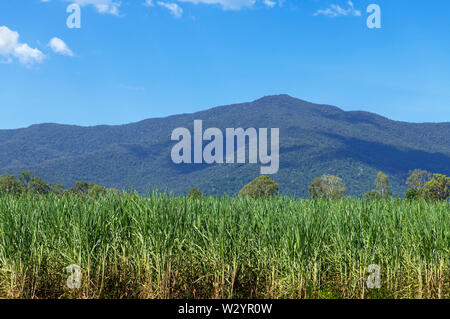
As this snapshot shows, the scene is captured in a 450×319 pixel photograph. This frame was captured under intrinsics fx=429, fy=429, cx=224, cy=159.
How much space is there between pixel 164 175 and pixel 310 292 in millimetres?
111652

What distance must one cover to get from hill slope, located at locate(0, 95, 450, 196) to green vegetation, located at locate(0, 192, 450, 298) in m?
70.5

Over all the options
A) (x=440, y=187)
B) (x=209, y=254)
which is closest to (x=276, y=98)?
(x=440, y=187)

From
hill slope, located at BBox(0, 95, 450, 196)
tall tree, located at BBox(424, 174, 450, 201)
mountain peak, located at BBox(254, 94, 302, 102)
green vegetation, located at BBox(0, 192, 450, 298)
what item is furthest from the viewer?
mountain peak, located at BBox(254, 94, 302, 102)

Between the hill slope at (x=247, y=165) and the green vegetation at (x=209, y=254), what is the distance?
70550 millimetres

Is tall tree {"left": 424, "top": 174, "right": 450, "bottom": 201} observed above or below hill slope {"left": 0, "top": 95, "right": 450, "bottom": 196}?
below

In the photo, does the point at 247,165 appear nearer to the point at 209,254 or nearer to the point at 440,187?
the point at 440,187

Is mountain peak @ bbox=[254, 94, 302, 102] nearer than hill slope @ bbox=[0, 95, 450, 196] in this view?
No

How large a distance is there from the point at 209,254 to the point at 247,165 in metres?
98.7

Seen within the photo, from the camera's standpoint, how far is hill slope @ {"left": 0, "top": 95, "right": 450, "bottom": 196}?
332 ft

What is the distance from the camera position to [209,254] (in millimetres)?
5383

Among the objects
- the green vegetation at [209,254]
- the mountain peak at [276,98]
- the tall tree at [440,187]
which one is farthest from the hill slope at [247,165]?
the green vegetation at [209,254]

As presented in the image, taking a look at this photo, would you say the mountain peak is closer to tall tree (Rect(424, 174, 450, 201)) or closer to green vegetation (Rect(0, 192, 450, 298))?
tall tree (Rect(424, 174, 450, 201))

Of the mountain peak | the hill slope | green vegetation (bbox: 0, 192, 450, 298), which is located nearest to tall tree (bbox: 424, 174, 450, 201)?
the hill slope
